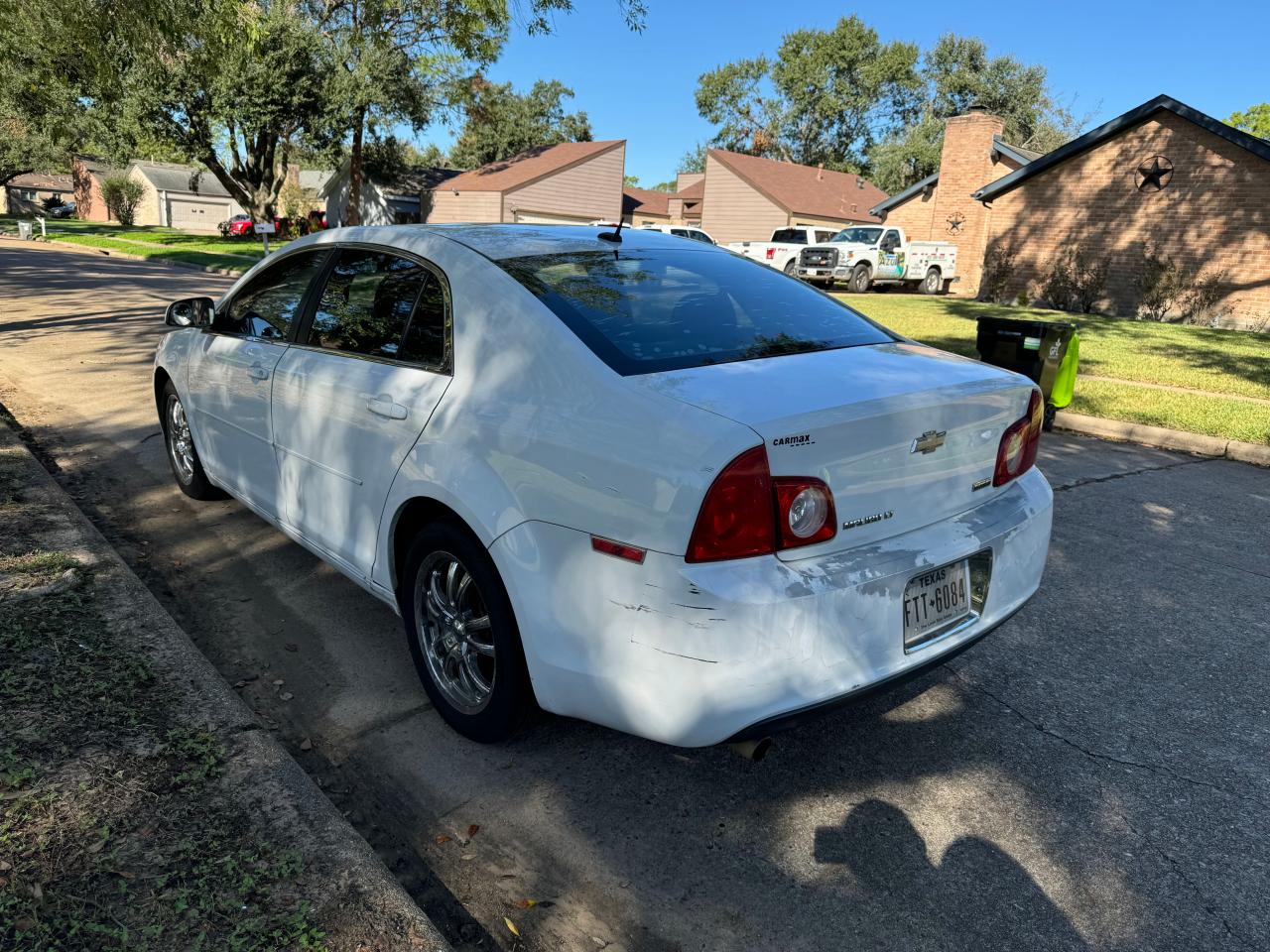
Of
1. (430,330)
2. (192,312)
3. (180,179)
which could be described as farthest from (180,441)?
(180,179)

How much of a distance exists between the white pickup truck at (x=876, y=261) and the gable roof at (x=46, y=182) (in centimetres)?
10172

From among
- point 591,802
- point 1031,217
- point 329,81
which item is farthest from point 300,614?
point 329,81

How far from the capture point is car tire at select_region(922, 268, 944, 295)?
28062 millimetres

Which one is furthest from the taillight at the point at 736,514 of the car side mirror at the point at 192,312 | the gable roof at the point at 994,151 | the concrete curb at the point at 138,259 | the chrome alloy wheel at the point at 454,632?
the gable roof at the point at 994,151

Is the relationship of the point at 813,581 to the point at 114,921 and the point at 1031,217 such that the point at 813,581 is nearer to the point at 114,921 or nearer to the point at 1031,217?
the point at 114,921

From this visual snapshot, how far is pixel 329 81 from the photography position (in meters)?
34.2

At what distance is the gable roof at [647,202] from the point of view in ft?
163

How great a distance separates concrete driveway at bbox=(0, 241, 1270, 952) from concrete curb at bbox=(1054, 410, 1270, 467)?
3.55 m

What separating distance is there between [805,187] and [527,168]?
1391cm

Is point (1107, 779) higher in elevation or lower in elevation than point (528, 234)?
lower

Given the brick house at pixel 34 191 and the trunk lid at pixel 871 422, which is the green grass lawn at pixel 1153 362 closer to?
the trunk lid at pixel 871 422

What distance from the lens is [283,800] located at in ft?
8.01

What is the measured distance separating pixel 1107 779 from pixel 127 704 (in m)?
3.21

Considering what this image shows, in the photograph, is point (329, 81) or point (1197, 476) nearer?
point (1197, 476)
